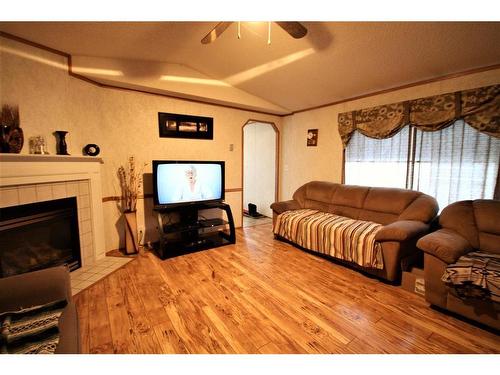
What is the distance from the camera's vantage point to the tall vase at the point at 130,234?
2.89 metres

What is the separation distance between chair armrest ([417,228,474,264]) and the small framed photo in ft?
7.99

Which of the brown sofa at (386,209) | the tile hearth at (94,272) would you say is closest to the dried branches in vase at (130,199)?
the tile hearth at (94,272)

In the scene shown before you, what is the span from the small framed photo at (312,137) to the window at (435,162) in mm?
690

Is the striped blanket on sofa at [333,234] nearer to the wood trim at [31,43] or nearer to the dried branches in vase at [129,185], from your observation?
the dried branches in vase at [129,185]

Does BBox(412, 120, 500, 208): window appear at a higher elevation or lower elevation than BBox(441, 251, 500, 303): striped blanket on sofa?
higher

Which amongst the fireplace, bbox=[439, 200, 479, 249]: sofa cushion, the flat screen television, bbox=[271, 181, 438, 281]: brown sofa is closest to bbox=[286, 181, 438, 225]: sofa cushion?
bbox=[271, 181, 438, 281]: brown sofa

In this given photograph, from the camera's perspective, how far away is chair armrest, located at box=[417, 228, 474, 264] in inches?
68.6

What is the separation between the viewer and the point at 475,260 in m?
1.71

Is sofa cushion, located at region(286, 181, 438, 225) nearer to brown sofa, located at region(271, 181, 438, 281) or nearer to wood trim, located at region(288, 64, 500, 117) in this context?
brown sofa, located at region(271, 181, 438, 281)

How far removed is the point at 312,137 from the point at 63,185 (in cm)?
370

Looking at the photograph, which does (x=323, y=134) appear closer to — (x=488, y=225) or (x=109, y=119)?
(x=488, y=225)

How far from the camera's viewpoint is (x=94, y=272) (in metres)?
2.42

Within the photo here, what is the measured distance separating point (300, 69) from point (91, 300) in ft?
11.2
